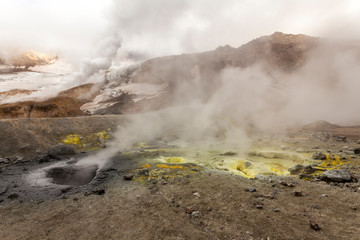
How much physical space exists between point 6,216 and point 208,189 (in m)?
7.02

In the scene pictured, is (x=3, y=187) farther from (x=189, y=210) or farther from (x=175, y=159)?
(x=175, y=159)

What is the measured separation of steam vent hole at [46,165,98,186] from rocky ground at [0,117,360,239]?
0.15ft

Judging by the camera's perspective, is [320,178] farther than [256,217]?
Yes

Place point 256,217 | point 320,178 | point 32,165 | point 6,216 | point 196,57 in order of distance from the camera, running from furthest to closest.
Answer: point 196,57, point 32,165, point 320,178, point 6,216, point 256,217

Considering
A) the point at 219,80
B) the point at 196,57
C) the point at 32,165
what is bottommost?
the point at 32,165

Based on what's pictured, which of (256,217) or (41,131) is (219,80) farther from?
(256,217)

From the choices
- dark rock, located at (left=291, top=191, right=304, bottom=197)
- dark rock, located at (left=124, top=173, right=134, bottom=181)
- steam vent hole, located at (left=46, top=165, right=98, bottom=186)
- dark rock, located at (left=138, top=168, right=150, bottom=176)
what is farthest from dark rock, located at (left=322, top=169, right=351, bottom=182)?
steam vent hole, located at (left=46, top=165, right=98, bottom=186)

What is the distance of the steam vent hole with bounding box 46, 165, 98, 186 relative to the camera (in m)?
9.25

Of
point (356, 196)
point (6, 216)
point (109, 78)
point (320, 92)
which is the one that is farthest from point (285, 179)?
point (109, 78)

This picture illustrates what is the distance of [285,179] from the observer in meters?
8.33

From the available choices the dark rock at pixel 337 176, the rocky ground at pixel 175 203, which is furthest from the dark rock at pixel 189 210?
the dark rock at pixel 337 176

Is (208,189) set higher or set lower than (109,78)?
lower

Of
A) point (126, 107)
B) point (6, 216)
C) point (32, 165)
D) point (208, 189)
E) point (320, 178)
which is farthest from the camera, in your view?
point (126, 107)

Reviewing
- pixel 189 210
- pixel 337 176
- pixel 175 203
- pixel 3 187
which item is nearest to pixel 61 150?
pixel 3 187
